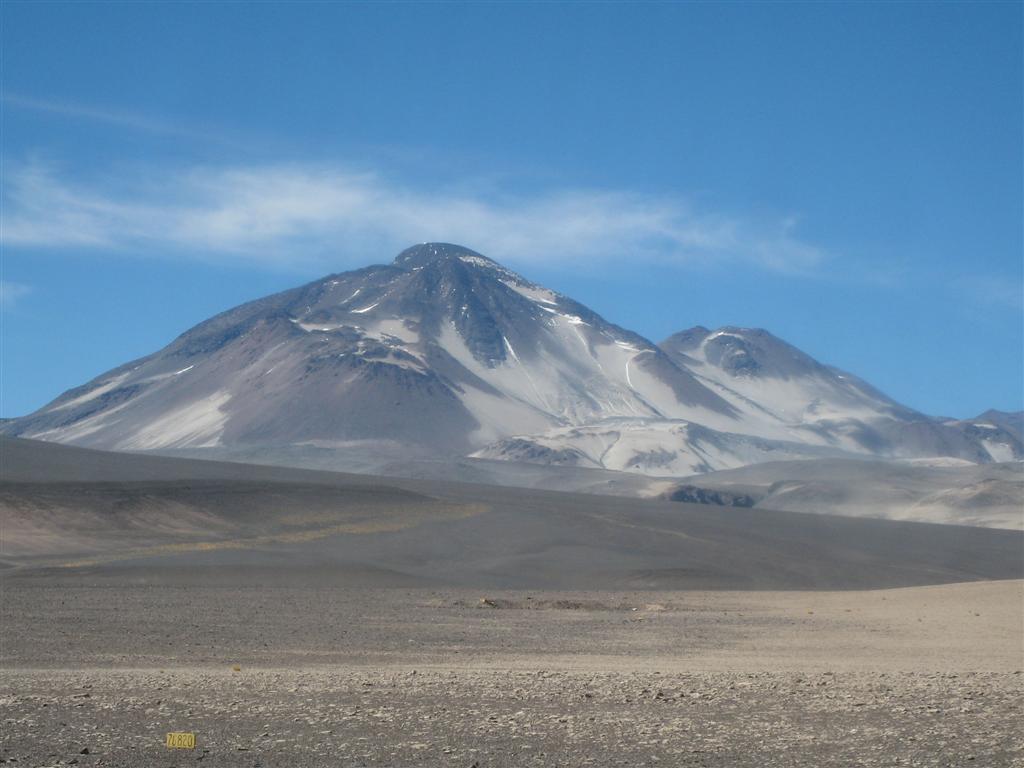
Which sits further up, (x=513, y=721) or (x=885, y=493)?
(x=885, y=493)

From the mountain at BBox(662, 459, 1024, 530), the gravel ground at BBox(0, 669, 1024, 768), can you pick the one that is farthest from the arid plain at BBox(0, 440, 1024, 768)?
the mountain at BBox(662, 459, 1024, 530)

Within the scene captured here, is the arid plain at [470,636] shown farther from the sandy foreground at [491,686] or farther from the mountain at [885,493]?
the mountain at [885,493]

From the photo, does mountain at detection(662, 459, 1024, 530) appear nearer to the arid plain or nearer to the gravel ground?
the arid plain

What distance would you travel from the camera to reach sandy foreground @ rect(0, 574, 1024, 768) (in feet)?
36.0

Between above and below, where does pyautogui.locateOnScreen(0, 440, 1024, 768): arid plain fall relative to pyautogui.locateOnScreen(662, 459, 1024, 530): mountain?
below

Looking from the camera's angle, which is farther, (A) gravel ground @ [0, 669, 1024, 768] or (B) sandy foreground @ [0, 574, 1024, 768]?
(B) sandy foreground @ [0, 574, 1024, 768]

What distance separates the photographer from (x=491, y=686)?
14461 mm

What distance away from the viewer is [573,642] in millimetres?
22422

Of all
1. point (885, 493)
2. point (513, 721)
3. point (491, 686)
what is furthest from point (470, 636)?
point (885, 493)

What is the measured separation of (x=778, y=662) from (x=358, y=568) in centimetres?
2109

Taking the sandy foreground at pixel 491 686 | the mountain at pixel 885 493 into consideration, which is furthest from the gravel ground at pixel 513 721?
the mountain at pixel 885 493

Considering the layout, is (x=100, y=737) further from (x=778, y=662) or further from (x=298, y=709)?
(x=778, y=662)

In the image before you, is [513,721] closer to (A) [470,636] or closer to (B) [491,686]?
(B) [491,686]

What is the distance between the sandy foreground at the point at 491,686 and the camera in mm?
10977
